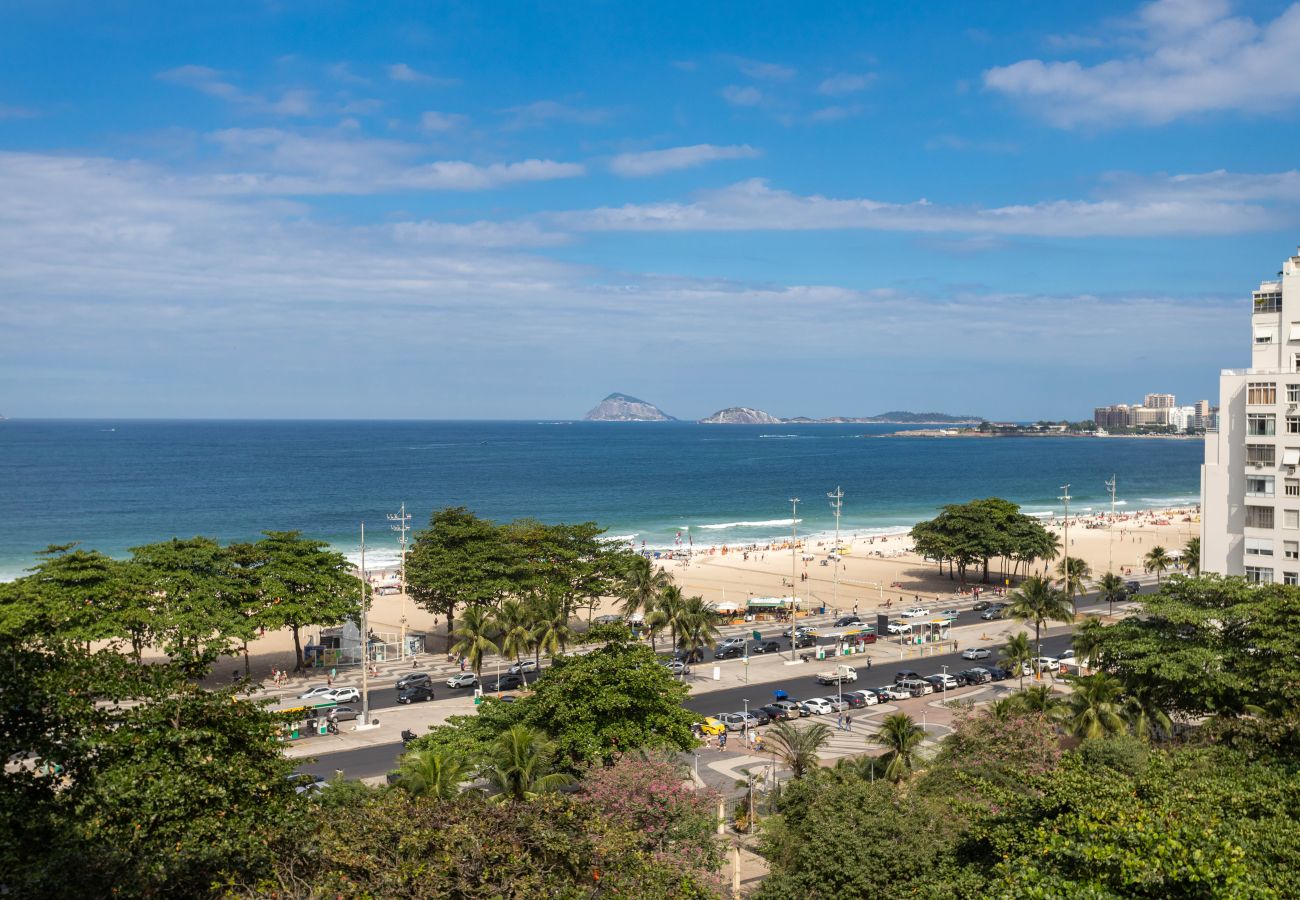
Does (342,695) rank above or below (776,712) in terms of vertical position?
above

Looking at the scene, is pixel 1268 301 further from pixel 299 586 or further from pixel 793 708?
pixel 299 586

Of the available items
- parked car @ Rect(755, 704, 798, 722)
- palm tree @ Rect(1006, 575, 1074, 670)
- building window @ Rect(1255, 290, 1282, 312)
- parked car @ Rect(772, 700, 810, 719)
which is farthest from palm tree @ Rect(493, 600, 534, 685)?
building window @ Rect(1255, 290, 1282, 312)

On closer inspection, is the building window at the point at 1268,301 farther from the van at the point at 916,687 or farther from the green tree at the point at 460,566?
the green tree at the point at 460,566

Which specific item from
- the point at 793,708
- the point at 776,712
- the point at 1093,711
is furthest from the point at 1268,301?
the point at 776,712

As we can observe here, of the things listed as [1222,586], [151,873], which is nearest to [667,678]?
[151,873]

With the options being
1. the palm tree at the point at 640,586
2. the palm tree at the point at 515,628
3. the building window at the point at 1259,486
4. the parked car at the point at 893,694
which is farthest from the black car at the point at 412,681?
the building window at the point at 1259,486

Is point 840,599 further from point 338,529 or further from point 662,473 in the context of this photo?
point 662,473
